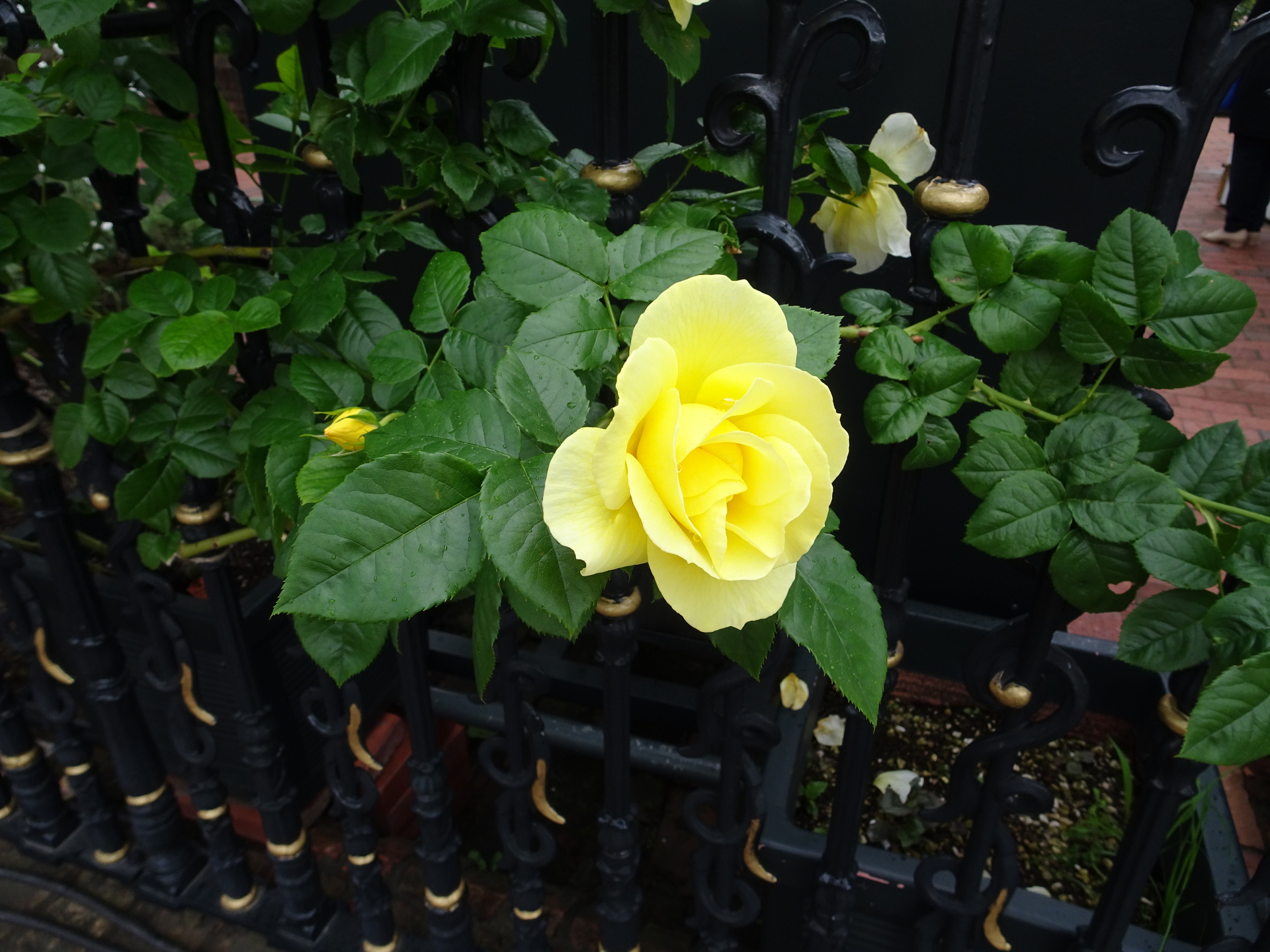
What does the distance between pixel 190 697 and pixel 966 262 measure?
126cm

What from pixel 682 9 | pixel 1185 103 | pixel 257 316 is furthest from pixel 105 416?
pixel 1185 103

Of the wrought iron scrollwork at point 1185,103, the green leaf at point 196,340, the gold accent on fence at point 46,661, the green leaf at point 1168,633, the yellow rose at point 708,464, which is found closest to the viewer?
the yellow rose at point 708,464

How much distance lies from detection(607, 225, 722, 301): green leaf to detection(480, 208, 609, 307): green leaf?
2 cm

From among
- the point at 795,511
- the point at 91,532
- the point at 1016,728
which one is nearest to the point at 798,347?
the point at 795,511

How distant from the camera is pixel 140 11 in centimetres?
96

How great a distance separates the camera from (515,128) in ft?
3.31

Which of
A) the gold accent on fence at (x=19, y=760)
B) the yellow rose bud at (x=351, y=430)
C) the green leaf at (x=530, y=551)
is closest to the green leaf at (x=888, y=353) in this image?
the green leaf at (x=530, y=551)

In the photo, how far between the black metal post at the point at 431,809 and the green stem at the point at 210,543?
267 mm

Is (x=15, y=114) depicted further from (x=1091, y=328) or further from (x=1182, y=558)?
(x=1182, y=558)

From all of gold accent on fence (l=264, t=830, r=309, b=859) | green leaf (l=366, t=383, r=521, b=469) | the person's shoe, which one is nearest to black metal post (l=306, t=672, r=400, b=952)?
gold accent on fence (l=264, t=830, r=309, b=859)

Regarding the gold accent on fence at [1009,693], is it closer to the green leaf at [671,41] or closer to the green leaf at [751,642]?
the green leaf at [751,642]

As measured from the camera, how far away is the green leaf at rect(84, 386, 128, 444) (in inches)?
40.6

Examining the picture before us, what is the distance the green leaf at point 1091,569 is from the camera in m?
0.74

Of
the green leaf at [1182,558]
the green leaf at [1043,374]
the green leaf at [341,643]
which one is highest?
the green leaf at [1043,374]
